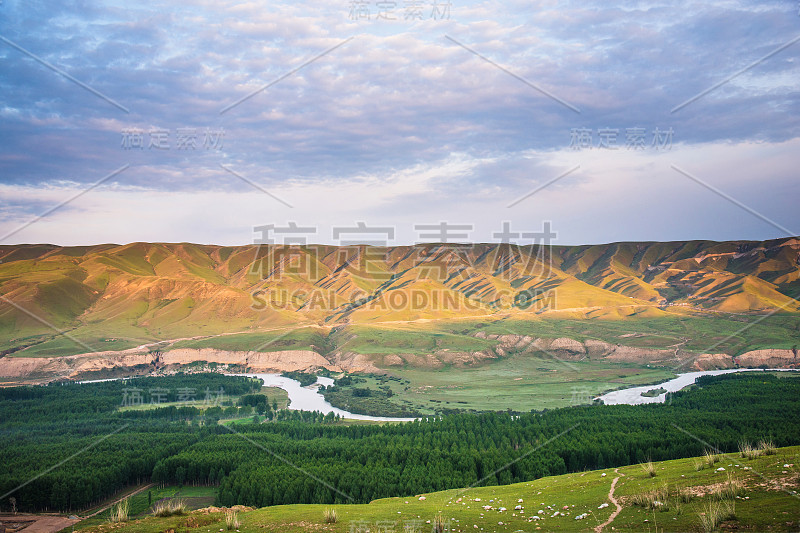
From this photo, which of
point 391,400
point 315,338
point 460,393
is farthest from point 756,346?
point 315,338

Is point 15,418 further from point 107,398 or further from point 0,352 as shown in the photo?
point 0,352

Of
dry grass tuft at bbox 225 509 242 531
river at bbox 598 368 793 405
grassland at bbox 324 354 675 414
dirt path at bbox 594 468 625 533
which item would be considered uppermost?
dirt path at bbox 594 468 625 533

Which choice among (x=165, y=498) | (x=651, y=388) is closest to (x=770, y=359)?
(x=651, y=388)

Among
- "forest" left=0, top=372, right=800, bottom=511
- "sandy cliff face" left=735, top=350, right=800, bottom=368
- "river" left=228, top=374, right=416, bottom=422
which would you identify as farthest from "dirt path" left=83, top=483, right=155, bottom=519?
"sandy cliff face" left=735, top=350, right=800, bottom=368

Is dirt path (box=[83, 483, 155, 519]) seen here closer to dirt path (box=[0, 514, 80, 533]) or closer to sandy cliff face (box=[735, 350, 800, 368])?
dirt path (box=[0, 514, 80, 533])

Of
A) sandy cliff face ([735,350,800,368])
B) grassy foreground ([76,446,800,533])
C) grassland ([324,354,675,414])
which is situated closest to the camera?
grassy foreground ([76,446,800,533])

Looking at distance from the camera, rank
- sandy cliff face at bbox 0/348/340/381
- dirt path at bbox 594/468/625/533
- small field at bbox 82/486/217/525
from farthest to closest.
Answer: sandy cliff face at bbox 0/348/340/381, small field at bbox 82/486/217/525, dirt path at bbox 594/468/625/533

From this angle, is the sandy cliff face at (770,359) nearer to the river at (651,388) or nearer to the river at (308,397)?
the river at (651,388)
